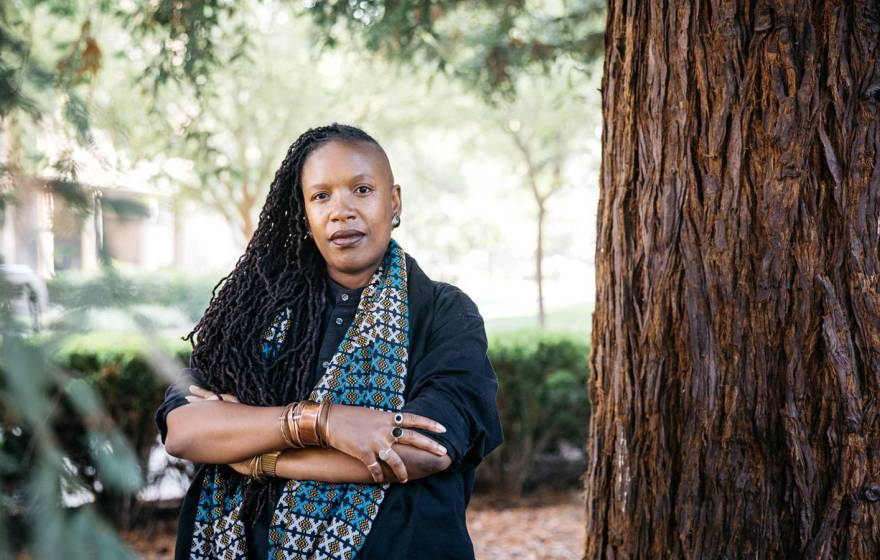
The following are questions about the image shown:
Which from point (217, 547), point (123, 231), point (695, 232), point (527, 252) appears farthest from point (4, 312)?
point (527, 252)

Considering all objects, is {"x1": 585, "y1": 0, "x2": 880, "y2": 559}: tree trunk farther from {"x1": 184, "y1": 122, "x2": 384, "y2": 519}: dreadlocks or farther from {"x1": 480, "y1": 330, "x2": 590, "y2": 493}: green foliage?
{"x1": 480, "y1": 330, "x2": 590, "y2": 493}: green foliage

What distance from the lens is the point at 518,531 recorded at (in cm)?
632

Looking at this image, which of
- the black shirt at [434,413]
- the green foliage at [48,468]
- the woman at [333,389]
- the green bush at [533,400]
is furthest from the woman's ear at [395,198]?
the green bush at [533,400]

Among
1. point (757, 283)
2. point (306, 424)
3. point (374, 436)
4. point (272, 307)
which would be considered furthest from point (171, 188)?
point (757, 283)

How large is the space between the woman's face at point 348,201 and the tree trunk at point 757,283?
86 cm

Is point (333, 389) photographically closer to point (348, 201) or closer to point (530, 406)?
point (348, 201)

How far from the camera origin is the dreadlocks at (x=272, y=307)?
2.28 m

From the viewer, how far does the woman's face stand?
2348 mm

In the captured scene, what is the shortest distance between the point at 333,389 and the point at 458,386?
35cm

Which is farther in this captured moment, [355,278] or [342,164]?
[355,278]

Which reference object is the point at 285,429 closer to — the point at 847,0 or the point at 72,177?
the point at 72,177

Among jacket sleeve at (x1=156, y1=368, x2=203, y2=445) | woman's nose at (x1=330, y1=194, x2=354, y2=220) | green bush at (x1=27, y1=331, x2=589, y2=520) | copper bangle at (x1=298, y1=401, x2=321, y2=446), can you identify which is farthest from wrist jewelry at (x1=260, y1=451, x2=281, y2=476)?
green bush at (x1=27, y1=331, x2=589, y2=520)

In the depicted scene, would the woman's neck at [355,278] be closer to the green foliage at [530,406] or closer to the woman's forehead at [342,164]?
the woman's forehead at [342,164]

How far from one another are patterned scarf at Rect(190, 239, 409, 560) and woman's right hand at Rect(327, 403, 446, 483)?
106mm
